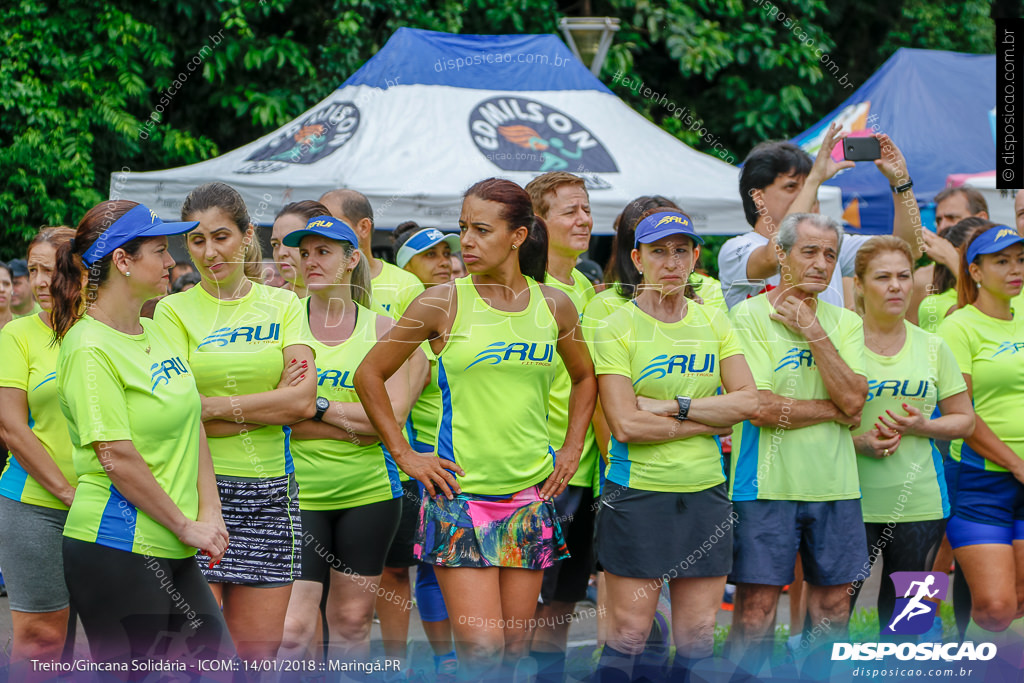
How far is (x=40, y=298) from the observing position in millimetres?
4160

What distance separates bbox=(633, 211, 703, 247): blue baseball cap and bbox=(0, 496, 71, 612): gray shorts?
2280 millimetres

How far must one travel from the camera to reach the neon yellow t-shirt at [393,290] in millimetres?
4605

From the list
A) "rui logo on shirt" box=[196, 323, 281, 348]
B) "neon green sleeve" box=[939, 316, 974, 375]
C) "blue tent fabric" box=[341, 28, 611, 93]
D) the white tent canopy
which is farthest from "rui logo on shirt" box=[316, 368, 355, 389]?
"blue tent fabric" box=[341, 28, 611, 93]

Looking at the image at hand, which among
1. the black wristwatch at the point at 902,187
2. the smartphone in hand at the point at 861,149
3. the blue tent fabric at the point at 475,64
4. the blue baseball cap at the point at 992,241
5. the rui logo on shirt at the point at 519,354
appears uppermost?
the blue tent fabric at the point at 475,64

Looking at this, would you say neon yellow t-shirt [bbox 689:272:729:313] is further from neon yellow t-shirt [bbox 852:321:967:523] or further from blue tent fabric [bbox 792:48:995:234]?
blue tent fabric [bbox 792:48:995:234]

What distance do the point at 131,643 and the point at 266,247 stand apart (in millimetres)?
6029

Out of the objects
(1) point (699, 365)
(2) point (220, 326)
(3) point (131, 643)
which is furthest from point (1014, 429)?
(3) point (131, 643)

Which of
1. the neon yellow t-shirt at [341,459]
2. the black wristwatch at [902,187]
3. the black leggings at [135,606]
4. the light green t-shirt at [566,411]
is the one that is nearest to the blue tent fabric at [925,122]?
the black wristwatch at [902,187]

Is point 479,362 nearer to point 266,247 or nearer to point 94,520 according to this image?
point 94,520

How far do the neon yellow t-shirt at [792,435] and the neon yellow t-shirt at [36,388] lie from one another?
2465 mm

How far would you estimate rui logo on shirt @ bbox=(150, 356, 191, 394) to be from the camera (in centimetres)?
298

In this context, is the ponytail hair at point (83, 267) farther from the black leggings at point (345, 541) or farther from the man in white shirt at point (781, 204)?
the man in white shirt at point (781, 204)

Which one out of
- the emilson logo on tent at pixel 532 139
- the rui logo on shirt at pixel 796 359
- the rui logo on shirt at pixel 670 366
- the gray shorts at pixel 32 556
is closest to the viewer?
the gray shorts at pixel 32 556

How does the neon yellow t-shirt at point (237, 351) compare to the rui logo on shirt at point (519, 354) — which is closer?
the rui logo on shirt at point (519, 354)
